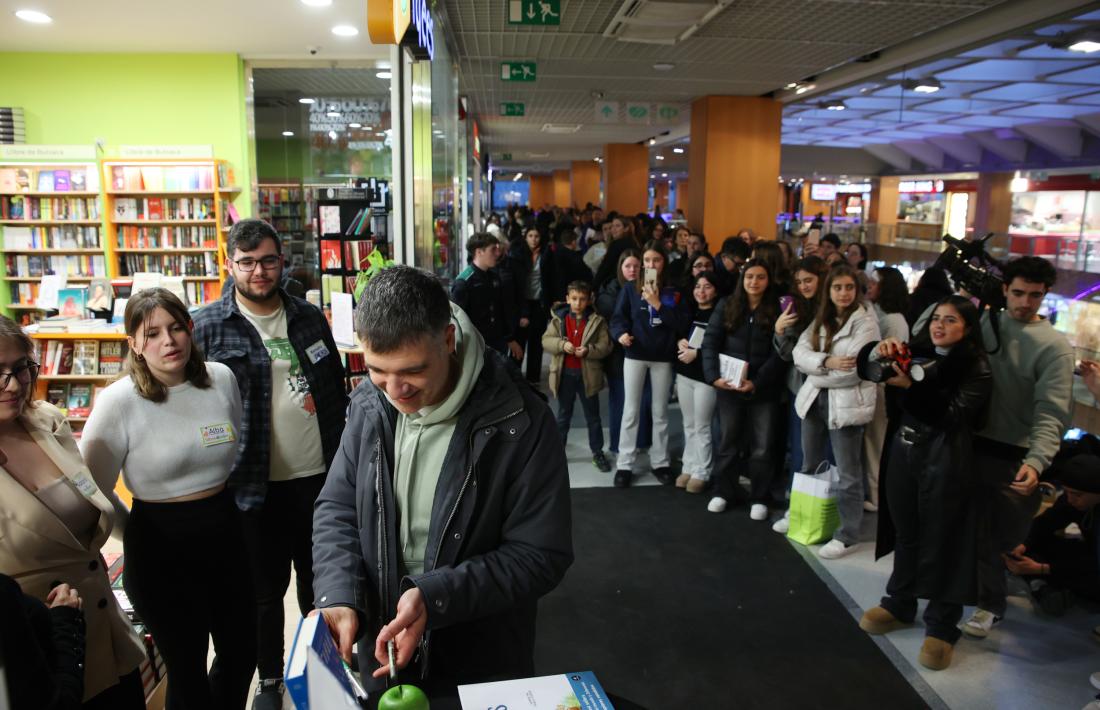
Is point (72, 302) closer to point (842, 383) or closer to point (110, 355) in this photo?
point (110, 355)

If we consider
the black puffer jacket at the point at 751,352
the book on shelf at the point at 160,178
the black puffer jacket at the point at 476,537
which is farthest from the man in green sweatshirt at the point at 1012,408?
the book on shelf at the point at 160,178

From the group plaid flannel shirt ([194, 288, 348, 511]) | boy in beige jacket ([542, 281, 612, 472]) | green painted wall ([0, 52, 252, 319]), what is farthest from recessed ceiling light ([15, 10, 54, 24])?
plaid flannel shirt ([194, 288, 348, 511])

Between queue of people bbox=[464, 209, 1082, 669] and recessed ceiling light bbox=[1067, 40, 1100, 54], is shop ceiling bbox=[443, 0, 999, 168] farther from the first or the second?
recessed ceiling light bbox=[1067, 40, 1100, 54]

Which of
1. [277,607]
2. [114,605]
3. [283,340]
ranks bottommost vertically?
[277,607]

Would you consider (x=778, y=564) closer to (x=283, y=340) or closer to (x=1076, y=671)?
(x=1076, y=671)

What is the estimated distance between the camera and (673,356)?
5199 mm

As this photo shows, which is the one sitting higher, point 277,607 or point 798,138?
point 798,138

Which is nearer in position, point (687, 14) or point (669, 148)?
point (687, 14)

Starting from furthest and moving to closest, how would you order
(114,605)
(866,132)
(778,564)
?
(866,132) < (778,564) < (114,605)

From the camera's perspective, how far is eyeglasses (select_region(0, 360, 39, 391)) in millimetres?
1898

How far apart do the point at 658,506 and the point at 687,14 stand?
149 inches

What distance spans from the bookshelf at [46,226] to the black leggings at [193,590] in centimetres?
720

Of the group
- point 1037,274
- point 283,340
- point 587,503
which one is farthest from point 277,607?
point 1037,274

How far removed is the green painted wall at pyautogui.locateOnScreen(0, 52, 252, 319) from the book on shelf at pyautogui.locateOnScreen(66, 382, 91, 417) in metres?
3.51
